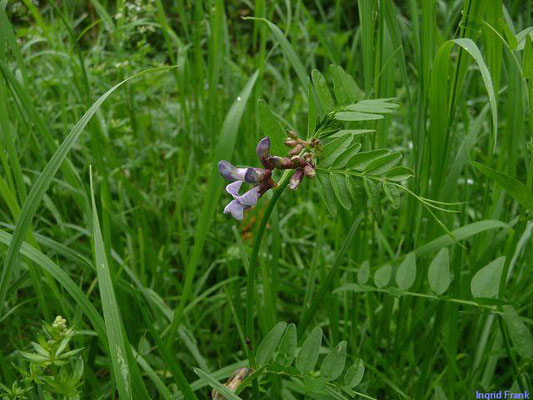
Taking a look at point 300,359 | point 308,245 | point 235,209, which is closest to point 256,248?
point 235,209

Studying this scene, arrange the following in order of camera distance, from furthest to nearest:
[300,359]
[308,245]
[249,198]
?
1. [308,245]
2. [300,359]
3. [249,198]

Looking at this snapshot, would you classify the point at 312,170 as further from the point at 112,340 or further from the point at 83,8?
the point at 83,8

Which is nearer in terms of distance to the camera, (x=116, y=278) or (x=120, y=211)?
(x=116, y=278)

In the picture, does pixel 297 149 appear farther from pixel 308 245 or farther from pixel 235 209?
pixel 308 245

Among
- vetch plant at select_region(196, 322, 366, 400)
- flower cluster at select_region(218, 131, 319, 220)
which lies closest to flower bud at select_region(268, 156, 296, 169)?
flower cluster at select_region(218, 131, 319, 220)

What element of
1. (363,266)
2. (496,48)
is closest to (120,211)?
(363,266)

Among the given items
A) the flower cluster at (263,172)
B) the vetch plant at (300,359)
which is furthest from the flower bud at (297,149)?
the vetch plant at (300,359)

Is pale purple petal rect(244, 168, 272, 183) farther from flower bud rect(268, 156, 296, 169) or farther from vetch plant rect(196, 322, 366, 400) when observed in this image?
vetch plant rect(196, 322, 366, 400)

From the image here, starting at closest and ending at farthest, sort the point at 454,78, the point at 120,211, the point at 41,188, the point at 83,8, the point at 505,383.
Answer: the point at 41,188 → the point at 454,78 → the point at 505,383 → the point at 120,211 → the point at 83,8
